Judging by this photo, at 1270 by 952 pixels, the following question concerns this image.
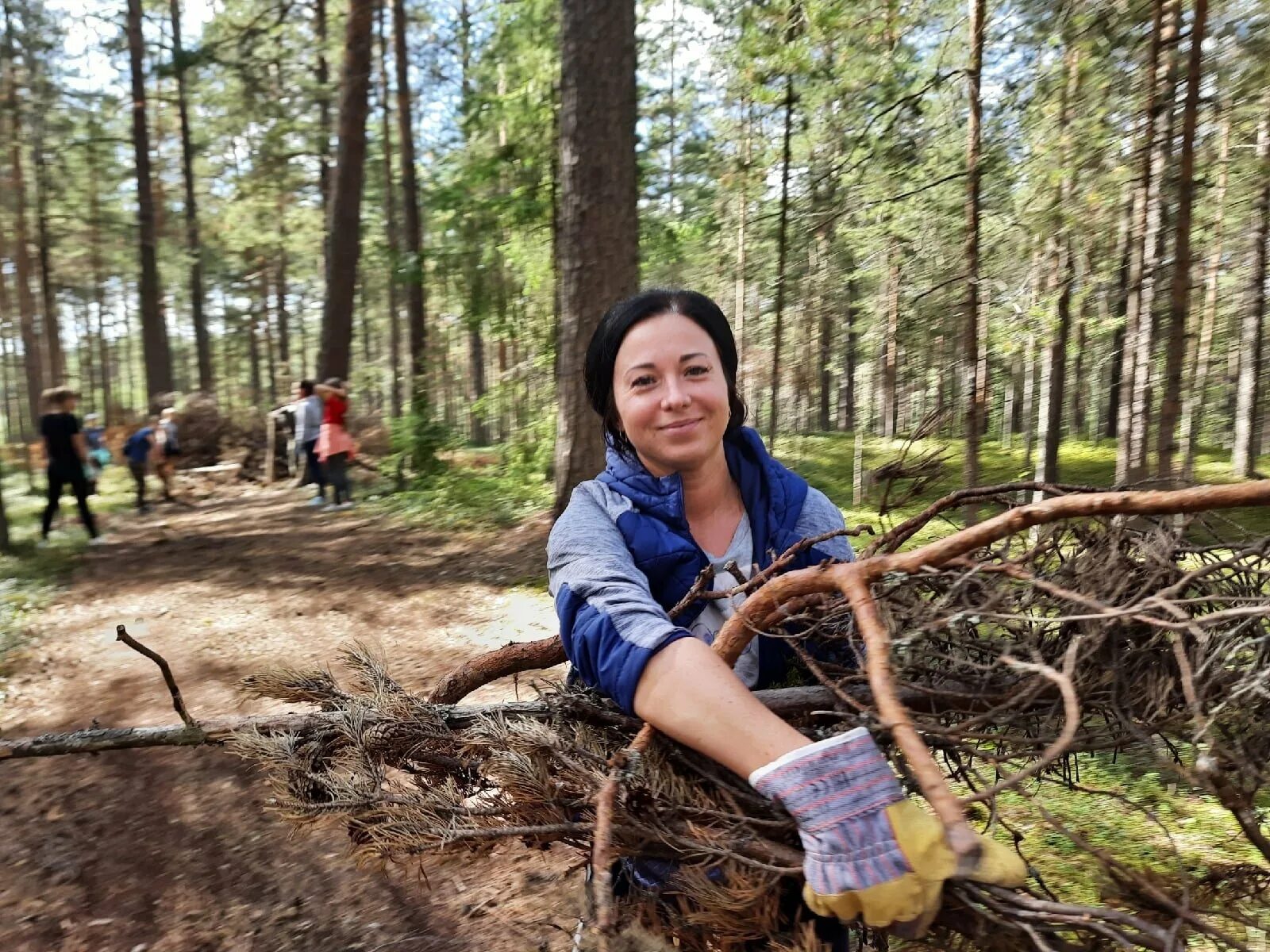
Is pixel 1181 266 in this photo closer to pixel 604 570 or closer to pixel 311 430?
pixel 604 570

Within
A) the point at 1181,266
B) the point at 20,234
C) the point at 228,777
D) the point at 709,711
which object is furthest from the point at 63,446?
the point at 20,234

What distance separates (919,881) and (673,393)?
1.01 meters

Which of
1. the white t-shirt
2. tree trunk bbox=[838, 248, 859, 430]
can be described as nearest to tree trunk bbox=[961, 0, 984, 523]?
the white t-shirt

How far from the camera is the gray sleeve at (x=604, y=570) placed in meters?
1.33

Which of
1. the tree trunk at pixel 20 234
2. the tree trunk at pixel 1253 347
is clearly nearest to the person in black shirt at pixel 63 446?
the tree trunk at pixel 20 234

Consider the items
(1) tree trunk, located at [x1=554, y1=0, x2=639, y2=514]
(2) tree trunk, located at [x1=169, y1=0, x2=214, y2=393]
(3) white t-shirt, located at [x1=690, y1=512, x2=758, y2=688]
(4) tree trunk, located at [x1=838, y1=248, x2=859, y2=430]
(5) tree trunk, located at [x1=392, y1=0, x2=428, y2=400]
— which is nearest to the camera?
(3) white t-shirt, located at [x1=690, y1=512, x2=758, y2=688]

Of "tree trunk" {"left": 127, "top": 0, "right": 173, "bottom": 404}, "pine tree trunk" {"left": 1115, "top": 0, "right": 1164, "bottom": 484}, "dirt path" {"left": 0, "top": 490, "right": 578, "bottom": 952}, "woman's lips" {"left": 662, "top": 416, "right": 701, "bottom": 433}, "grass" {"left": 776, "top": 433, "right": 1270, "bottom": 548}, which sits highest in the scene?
"tree trunk" {"left": 127, "top": 0, "right": 173, "bottom": 404}

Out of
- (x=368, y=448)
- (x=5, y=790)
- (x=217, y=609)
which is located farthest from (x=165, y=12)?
(x=5, y=790)

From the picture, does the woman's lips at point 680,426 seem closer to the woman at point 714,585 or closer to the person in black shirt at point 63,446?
the woman at point 714,585

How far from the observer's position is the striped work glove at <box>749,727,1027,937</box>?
1.02 metres

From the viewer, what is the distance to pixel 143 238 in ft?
50.0

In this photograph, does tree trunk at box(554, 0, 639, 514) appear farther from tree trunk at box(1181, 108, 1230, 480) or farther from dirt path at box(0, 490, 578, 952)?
tree trunk at box(1181, 108, 1230, 480)

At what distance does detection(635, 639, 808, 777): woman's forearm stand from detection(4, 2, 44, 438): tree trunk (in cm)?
1661

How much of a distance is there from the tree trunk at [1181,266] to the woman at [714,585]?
14.3ft
